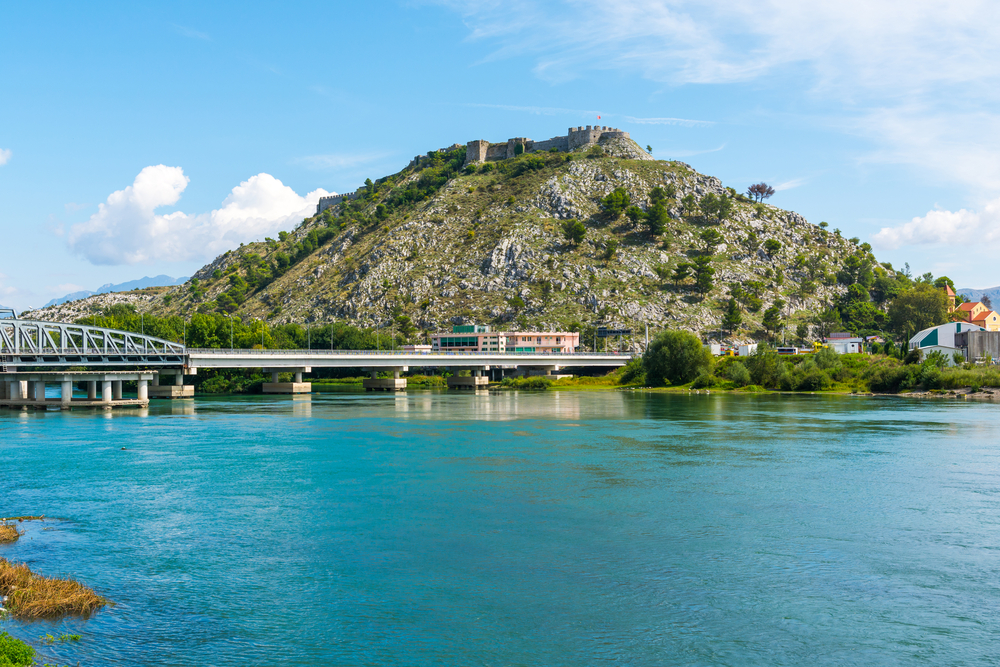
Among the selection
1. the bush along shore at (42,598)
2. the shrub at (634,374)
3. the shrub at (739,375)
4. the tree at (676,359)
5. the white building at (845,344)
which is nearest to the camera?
the bush along shore at (42,598)

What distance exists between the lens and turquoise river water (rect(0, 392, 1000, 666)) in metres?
19.3

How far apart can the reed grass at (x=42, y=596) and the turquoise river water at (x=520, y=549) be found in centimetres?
63

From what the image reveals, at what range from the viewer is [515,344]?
187000mm

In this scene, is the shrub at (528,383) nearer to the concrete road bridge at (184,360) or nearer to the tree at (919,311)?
the concrete road bridge at (184,360)

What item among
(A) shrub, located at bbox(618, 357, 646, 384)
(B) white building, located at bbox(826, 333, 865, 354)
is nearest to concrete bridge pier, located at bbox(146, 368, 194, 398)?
(A) shrub, located at bbox(618, 357, 646, 384)

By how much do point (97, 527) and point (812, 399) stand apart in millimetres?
93669

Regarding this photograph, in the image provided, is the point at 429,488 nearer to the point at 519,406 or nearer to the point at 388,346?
the point at 519,406

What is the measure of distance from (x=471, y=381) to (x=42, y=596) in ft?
446

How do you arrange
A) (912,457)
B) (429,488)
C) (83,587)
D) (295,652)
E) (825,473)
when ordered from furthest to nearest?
(912,457)
(825,473)
(429,488)
(83,587)
(295,652)

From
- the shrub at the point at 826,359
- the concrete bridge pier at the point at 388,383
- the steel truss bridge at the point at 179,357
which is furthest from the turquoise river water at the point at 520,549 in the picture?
the concrete bridge pier at the point at 388,383

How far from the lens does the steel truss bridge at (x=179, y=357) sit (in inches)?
3819

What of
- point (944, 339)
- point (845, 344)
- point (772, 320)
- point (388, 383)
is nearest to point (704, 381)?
point (944, 339)

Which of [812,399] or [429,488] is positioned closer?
[429,488]

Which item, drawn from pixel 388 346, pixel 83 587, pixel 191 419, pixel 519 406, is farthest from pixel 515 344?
pixel 83 587
